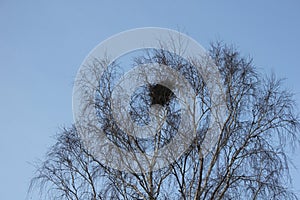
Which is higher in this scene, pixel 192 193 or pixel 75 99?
pixel 75 99

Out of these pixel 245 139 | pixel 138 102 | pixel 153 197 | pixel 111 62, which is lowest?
pixel 153 197

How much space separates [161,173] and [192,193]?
726mm

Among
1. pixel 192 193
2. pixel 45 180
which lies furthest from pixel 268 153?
pixel 45 180

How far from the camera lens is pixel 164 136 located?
12180 mm

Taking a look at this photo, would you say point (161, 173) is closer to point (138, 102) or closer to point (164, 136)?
point (164, 136)

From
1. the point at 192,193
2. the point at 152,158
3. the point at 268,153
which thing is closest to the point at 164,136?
the point at 152,158

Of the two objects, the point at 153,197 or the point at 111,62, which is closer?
the point at 153,197

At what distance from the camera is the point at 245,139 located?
39.1ft

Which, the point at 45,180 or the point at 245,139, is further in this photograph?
the point at 45,180

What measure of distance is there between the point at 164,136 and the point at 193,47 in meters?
1.92

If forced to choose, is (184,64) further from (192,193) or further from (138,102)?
(192,193)

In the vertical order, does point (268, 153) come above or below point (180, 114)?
below

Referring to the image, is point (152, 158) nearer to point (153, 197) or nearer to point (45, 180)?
point (153, 197)

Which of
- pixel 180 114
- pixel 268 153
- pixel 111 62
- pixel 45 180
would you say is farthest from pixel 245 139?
pixel 45 180
